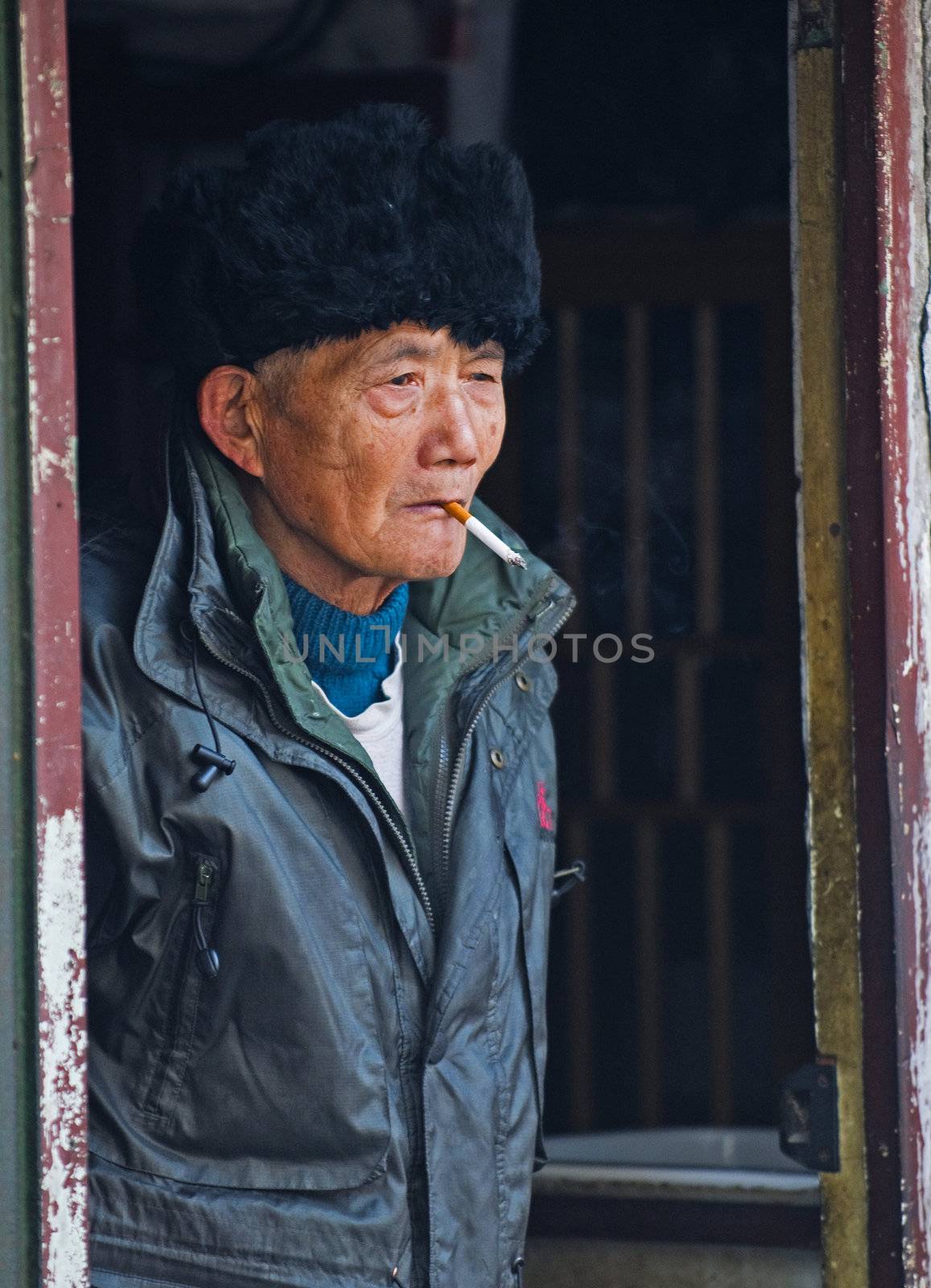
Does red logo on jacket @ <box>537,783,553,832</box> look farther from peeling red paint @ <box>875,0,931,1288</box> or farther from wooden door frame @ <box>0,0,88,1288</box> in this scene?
wooden door frame @ <box>0,0,88,1288</box>

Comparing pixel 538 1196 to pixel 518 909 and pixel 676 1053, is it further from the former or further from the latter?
pixel 518 909

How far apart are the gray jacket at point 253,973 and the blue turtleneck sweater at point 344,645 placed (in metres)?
0.15

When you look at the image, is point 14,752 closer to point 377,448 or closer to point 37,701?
point 37,701

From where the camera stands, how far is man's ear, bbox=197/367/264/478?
195 cm

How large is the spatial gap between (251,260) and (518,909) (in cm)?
89

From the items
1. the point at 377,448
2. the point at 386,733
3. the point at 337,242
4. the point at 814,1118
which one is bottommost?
the point at 814,1118

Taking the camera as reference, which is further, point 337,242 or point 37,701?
point 337,242

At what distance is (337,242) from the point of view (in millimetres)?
1813

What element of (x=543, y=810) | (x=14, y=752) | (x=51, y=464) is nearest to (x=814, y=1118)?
(x=543, y=810)

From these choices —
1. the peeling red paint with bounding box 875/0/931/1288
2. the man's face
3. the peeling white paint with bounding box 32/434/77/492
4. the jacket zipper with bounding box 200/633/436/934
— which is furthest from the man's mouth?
the peeling white paint with bounding box 32/434/77/492

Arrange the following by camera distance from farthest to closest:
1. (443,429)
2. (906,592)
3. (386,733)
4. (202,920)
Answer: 1. (386,733)
2. (443,429)
3. (906,592)
4. (202,920)

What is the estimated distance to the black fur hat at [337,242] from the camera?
182cm

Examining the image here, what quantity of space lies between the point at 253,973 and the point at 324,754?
0.26m

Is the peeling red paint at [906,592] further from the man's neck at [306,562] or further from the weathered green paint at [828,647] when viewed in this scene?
the man's neck at [306,562]
